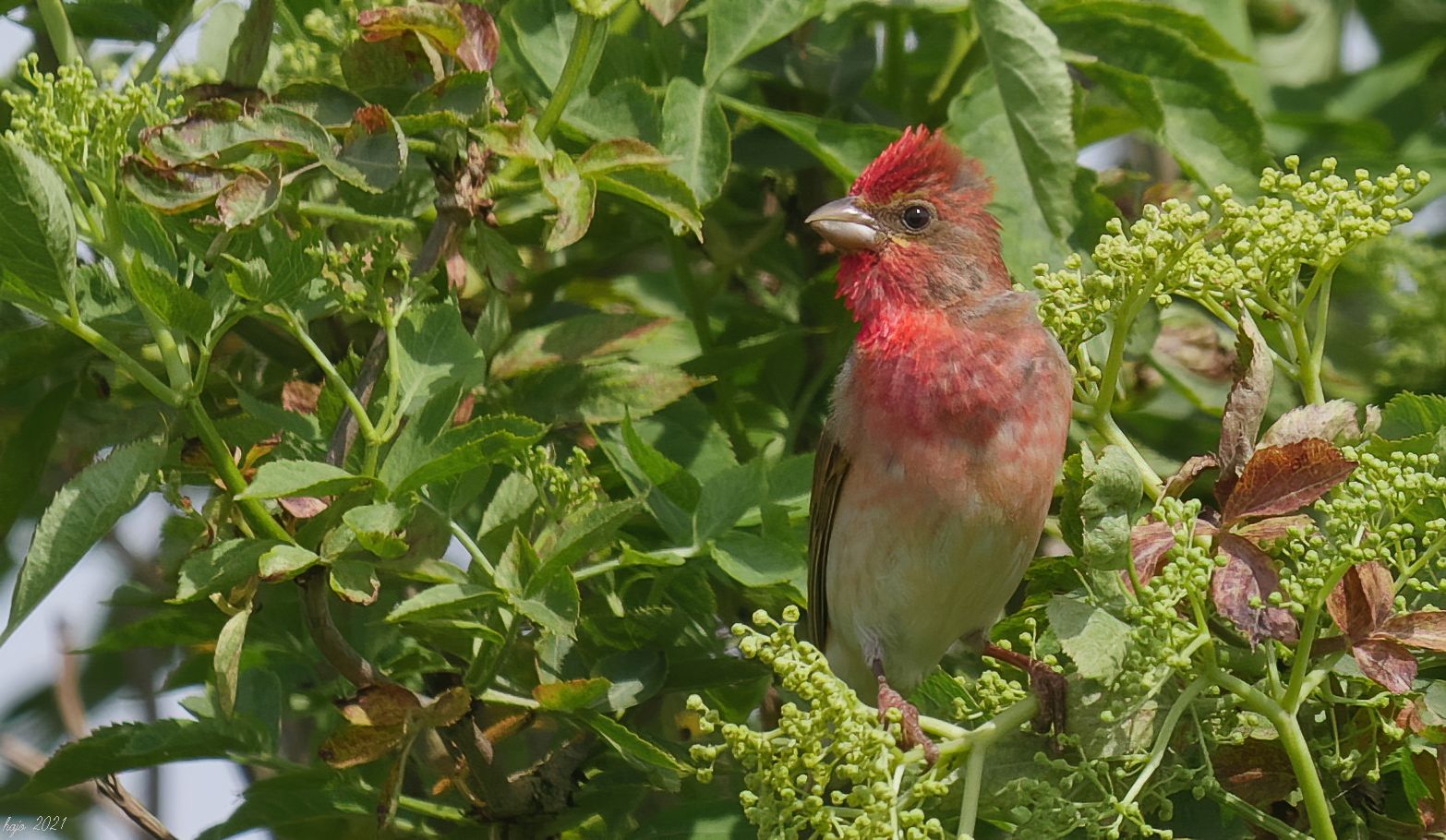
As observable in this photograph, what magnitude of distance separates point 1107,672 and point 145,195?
1.62 meters

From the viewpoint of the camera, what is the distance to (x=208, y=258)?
293 cm

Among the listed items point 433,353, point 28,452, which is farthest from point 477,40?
point 28,452

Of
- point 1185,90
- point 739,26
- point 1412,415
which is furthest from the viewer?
point 1185,90

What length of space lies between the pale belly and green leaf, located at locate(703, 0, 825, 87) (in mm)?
989

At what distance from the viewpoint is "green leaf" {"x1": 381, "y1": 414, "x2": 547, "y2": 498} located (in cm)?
284

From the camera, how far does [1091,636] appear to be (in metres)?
2.51

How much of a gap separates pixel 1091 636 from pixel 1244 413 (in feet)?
1.76

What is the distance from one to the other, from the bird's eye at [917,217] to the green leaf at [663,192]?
43.9 inches

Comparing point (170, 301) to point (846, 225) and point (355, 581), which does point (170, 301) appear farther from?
point (846, 225)

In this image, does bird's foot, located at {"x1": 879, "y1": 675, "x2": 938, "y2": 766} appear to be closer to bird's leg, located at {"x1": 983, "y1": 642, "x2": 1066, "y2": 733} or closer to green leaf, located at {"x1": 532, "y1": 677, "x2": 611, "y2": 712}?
bird's leg, located at {"x1": 983, "y1": 642, "x2": 1066, "y2": 733}

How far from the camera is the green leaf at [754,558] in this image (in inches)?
127

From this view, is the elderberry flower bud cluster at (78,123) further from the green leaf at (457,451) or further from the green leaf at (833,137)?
the green leaf at (833,137)

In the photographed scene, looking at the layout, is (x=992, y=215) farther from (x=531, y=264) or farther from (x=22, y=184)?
(x=22, y=184)

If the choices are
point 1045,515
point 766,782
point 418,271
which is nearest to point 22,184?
point 418,271
